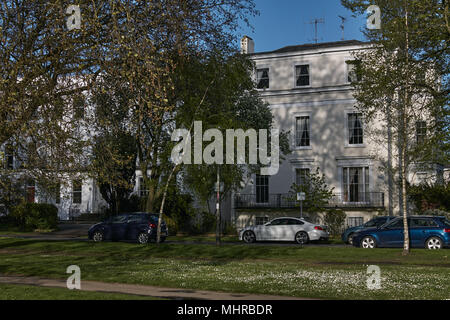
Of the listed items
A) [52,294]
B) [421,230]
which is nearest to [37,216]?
[421,230]

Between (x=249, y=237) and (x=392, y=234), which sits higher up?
(x=392, y=234)

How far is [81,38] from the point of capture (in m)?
13.9

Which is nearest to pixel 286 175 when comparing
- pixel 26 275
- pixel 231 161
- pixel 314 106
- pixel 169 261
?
pixel 314 106

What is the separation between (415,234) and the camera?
2586 centimetres

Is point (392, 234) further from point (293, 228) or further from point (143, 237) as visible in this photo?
point (143, 237)

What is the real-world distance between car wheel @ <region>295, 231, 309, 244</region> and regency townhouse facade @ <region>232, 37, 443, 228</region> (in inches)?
293

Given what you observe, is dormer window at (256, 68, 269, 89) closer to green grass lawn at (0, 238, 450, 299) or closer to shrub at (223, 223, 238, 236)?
shrub at (223, 223, 238, 236)

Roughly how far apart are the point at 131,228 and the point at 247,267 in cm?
1352

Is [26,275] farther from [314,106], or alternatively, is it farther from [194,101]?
[314,106]

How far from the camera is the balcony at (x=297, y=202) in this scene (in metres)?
38.6

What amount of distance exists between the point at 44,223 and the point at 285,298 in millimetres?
33723

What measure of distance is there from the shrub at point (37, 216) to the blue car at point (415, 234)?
25.0 m

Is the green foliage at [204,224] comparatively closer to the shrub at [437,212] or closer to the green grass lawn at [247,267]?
the shrub at [437,212]

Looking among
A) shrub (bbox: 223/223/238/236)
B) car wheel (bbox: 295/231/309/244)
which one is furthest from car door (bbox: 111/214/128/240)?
shrub (bbox: 223/223/238/236)
